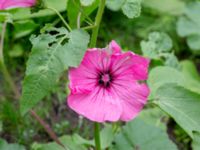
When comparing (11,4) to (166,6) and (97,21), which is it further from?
(166,6)

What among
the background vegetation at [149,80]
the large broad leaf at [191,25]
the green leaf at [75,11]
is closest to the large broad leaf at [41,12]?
the background vegetation at [149,80]

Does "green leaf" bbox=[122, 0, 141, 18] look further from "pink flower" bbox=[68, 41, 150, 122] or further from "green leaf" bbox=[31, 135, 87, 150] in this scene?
"green leaf" bbox=[31, 135, 87, 150]

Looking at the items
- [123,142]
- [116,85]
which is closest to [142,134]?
[123,142]

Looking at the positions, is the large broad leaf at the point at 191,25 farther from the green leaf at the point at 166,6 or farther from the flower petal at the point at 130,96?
the flower petal at the point at 130,96

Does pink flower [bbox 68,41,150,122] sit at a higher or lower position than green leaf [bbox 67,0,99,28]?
lower

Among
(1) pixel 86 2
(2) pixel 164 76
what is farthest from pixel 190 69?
(1) pixel 86 2

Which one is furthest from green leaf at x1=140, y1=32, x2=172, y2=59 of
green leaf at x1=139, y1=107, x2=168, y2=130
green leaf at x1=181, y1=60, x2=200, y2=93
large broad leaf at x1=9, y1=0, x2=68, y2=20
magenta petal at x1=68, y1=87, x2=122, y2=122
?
magenta petal at x1=68, y1=87, x2=122, y2=122

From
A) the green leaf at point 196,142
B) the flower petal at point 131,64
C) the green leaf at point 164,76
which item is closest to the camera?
the flower petal at point 131,64
